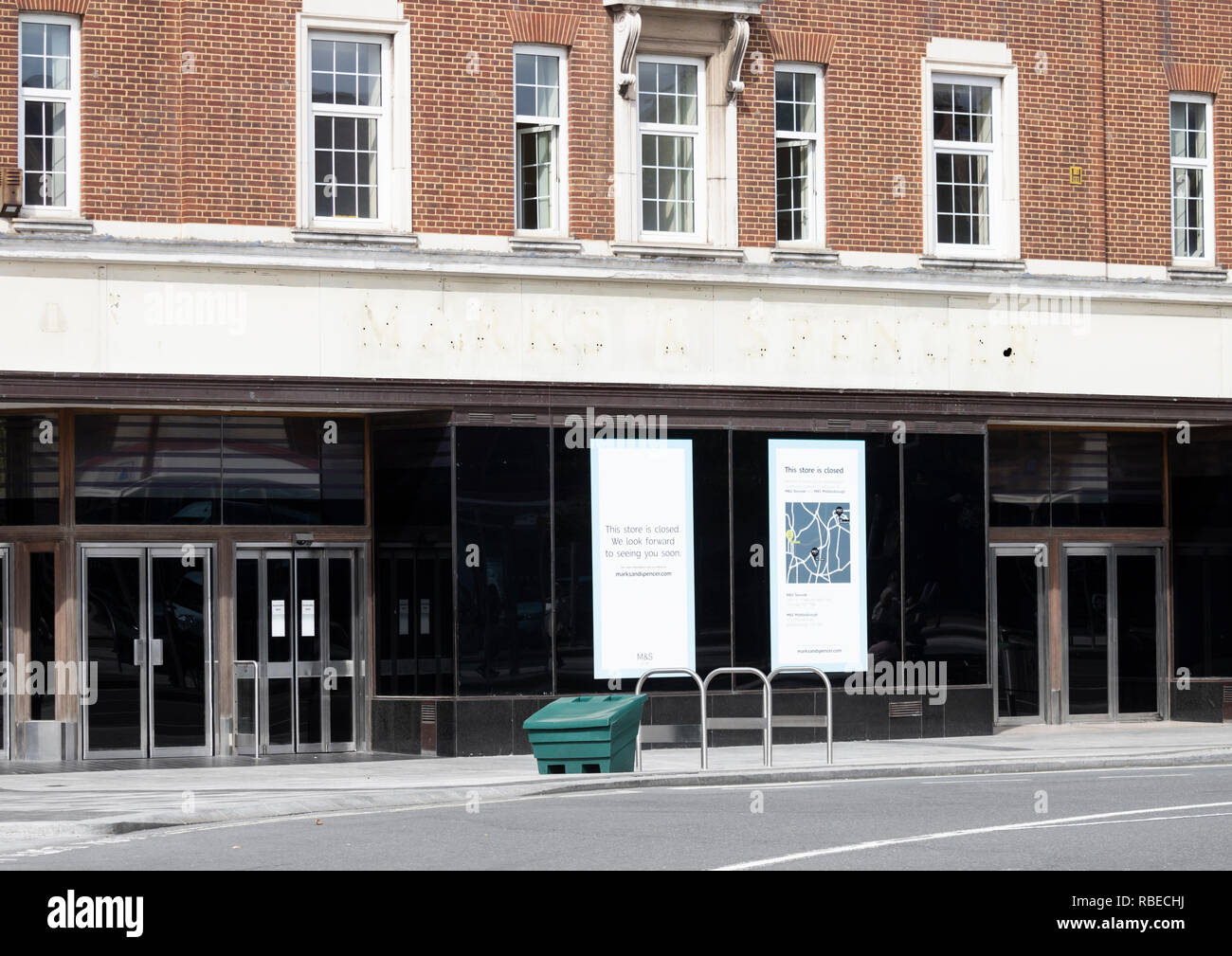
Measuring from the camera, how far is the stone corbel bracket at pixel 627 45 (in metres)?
22.6

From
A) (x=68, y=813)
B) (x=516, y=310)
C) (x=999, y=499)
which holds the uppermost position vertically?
(x=516, y=310)

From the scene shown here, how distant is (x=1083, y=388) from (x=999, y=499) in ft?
5.80

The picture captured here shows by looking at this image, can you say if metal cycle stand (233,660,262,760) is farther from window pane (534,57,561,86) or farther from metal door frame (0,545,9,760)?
window pane (534,57,561,86)

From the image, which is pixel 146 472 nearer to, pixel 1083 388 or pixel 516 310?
pixel 516 310

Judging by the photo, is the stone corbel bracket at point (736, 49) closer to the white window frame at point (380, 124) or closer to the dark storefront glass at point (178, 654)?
the white window frame at point (380, 124)

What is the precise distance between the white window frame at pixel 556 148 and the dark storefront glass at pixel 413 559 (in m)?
2.93

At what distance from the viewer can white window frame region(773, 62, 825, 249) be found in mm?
23859

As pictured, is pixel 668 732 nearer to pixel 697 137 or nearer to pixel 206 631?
pixel 206 631

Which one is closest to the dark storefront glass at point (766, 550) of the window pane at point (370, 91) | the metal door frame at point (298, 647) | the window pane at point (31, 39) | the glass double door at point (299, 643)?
the metal door frame at point (298, 647)

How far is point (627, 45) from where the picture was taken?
893 inches

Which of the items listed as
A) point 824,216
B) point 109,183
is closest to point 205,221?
point 109,183

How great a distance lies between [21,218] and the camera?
20.5 metres

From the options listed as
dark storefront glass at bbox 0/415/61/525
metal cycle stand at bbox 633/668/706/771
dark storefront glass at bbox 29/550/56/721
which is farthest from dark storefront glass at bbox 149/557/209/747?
metal cycle stand at bbox 633/668/706/771

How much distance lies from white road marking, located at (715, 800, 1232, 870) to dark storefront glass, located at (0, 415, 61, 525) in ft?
39.3
